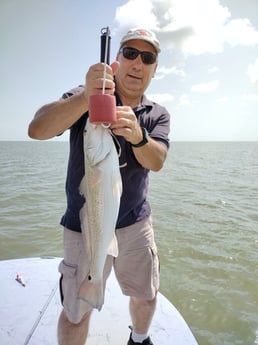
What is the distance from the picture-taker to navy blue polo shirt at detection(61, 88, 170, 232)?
2.60 m

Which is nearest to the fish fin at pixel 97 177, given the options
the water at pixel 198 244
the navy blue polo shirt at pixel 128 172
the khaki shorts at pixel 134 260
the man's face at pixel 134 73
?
the navy blue polo shirt at pixel 128 172

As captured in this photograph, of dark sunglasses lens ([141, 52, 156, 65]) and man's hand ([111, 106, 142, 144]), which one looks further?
dark sunglasses lens ([141, 52, 156, 65])

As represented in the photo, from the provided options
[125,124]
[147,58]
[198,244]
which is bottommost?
[198,244]

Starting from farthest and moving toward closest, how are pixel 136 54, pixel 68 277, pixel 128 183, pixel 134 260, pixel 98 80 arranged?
pixel 134 260
pixel 128 183
pixel 136 54
pixel 68 277
pixel 98 80

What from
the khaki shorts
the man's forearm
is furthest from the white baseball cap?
the khaki shorts

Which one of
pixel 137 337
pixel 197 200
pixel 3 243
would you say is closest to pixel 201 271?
pixel 137 337

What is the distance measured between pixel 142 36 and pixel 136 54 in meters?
0.15

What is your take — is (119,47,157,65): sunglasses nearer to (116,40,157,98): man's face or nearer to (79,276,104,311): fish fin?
(116,40,157,98): man's face

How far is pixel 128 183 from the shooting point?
2777 millimetres

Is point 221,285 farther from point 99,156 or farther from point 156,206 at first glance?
point 156,206

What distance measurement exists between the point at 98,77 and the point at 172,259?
6.12 metres

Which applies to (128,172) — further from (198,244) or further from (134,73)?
(198,244)

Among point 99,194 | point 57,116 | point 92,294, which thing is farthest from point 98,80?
point 92,294

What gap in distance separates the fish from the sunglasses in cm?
108
